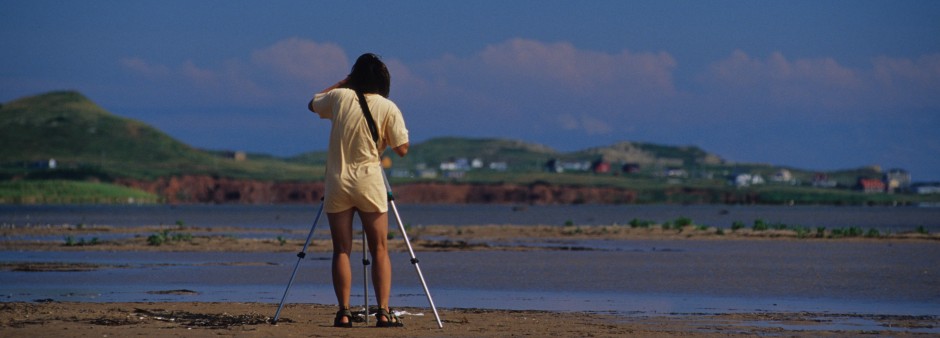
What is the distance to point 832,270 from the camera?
79.3 ft

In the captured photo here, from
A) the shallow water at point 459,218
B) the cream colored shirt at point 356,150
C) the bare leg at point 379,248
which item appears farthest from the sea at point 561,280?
the shallow water at point 459,218

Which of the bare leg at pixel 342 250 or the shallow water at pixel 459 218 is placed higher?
the shallow water at pixel 459 218

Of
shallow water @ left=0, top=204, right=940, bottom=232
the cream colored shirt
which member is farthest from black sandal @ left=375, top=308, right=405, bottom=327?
shallow water @ left=0, top=204, right=940, bottom=232

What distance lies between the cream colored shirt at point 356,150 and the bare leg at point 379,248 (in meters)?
0.10

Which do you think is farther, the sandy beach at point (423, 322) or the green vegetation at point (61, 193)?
the green vegetation at point (61, 193)

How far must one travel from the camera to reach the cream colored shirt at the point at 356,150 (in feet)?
40.3

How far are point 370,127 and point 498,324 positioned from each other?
→ 2542 mm

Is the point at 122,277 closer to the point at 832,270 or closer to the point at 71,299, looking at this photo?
the point at 71,299

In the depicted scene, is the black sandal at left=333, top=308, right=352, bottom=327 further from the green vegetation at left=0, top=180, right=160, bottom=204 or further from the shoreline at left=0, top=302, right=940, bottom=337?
the green vegetation at left=0, top=180, right=160, bottom=204

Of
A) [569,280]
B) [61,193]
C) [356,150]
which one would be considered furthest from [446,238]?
[61,193]

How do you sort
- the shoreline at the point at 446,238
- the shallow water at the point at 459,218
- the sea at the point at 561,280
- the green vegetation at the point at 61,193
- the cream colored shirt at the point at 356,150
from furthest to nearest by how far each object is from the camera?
1. the green vegetation at the point at 61,193
2. the shallow water at the point at 459,218
3. the shoreline at the point at 446,238
4. the sea at the point at 561,280
5. the cream colored shirt at the point at 356,150

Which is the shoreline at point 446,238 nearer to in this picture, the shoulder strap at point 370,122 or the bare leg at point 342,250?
the bare leg at point 342,250

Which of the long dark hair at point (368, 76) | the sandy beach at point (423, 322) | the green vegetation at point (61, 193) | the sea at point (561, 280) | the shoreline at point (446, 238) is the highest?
the green vegetation at point (61, 193)

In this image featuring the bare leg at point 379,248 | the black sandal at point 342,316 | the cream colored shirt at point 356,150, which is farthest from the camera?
the black sandal at point 342,316
